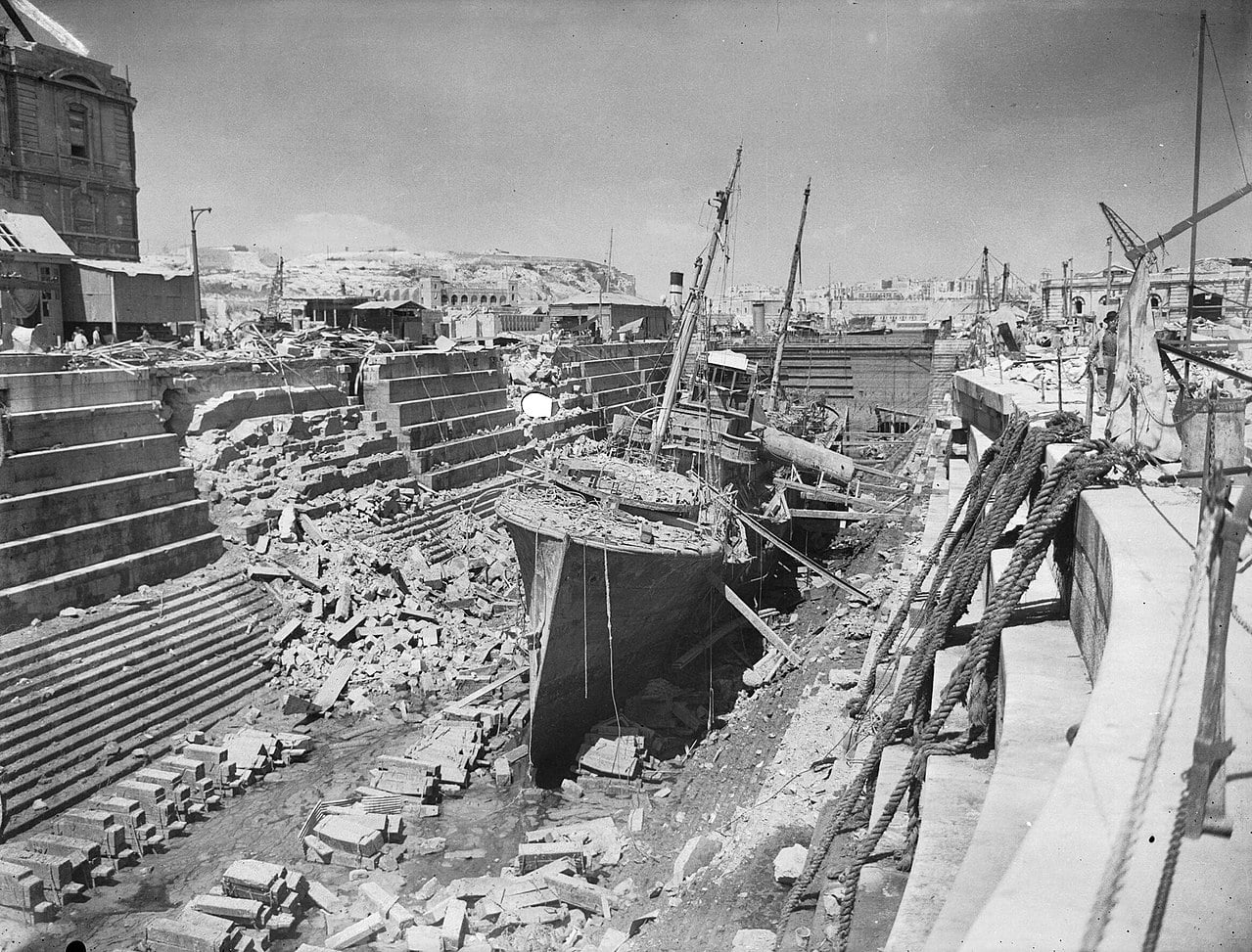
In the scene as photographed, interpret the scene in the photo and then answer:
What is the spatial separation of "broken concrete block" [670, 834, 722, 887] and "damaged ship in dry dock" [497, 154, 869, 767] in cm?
291

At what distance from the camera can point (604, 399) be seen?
1237 inches

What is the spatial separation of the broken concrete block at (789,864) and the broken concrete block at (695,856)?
0.91 metres

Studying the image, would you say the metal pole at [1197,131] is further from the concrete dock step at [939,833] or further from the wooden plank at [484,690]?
the wooden plank at [484,690]

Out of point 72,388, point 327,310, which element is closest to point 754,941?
point 72,388

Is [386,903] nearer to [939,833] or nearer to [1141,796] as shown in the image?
[939,833]

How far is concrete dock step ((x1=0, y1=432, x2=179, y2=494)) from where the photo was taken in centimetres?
1157

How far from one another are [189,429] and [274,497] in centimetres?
215

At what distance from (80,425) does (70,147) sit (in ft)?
52.8

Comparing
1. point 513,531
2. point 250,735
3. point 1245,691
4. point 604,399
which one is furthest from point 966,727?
point 604,399

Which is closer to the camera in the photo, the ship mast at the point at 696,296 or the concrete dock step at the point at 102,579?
the concrete dock step at the point at 102,579

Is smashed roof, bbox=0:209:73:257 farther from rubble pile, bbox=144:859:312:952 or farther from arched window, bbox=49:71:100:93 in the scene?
rubble pile, bbox=144:859:312:952

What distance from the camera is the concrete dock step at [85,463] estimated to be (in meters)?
11.6

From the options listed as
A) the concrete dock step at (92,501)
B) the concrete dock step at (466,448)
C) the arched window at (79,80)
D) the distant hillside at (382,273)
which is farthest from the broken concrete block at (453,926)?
the distant hillside at (382,273)

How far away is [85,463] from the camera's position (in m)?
12.5
